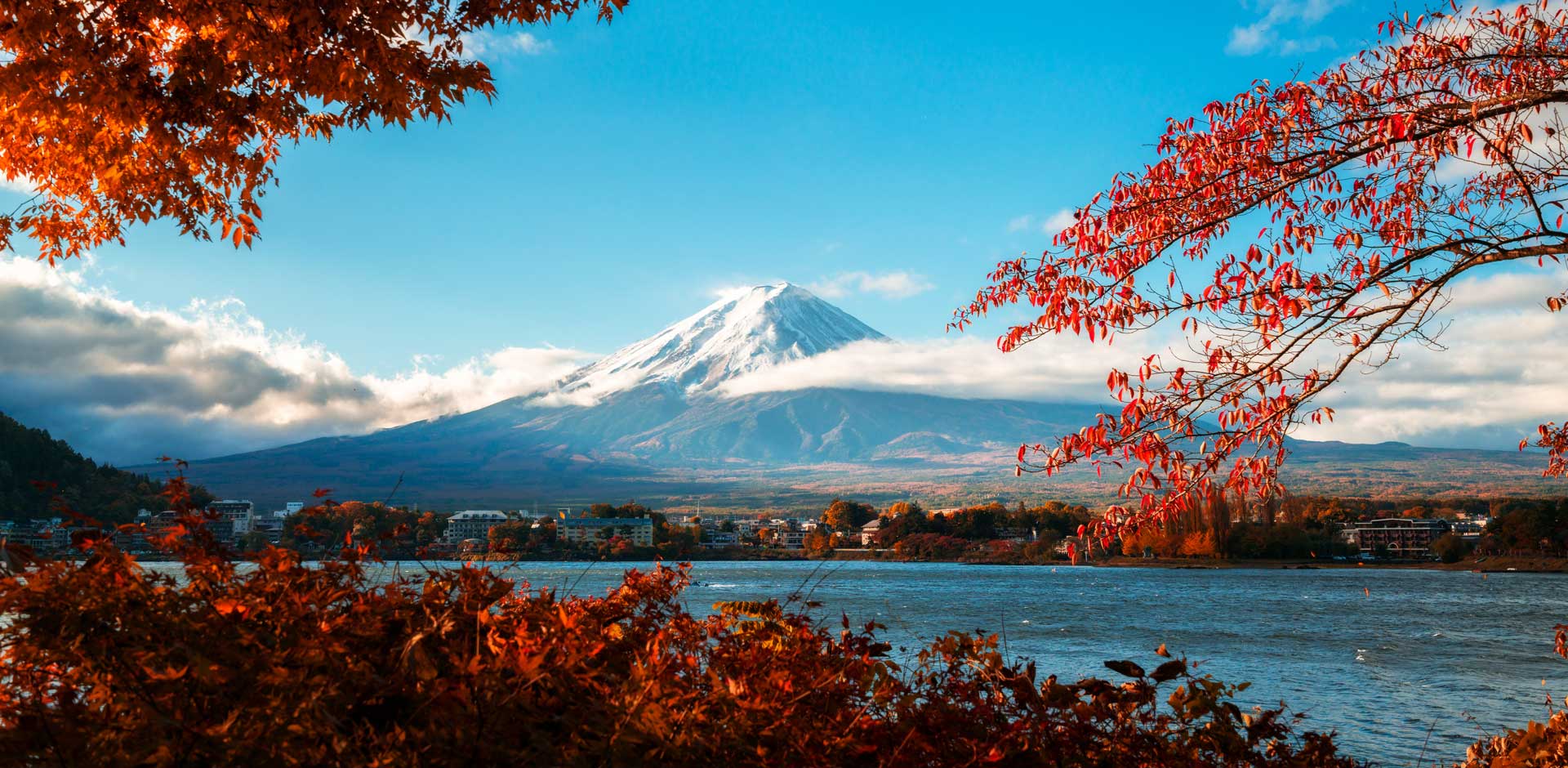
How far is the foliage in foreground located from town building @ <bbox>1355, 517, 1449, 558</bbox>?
424 ft

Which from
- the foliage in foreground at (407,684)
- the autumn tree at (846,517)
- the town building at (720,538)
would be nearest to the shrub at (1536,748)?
the foliage in foreground at (407,684)

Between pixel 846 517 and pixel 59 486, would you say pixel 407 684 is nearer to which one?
pixel 59 486

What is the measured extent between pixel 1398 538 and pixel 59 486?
441 ft

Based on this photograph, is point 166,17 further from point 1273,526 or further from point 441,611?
point 1273,526

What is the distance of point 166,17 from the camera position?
4.98m

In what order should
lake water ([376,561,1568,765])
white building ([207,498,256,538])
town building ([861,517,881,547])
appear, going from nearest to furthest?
white building ([207,498,256,538]) → lake water ([376,561,1568,765]) → town building ([861,517,881,547])

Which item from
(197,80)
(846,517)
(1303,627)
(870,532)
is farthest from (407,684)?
(846,517)

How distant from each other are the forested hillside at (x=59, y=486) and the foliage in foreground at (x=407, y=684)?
0.35 m

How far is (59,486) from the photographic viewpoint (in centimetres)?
233

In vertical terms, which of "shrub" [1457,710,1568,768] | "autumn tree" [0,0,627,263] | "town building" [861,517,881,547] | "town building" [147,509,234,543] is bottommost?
"town building" [861,517,881,547]

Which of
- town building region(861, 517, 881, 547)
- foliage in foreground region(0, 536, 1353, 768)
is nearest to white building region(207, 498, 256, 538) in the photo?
foliage in foreground region(0, 536, 1353, 768)

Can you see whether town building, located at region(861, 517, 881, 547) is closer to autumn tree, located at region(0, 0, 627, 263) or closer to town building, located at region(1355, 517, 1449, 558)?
town building, located at region(1355, 517, 1449, 558)

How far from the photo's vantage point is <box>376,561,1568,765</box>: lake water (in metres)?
23.0

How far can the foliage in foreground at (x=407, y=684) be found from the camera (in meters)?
1.74
